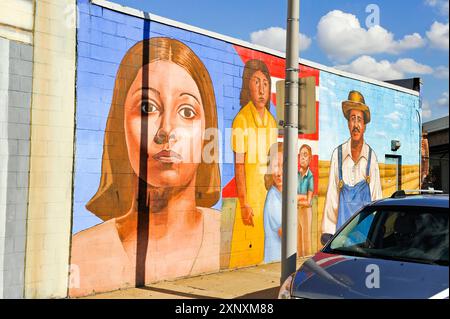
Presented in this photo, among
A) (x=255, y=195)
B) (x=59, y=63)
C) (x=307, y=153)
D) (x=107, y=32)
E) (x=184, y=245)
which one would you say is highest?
(x=107, y=32)

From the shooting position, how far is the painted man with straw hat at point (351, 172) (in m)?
12.6

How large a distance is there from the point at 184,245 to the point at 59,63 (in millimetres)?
3588

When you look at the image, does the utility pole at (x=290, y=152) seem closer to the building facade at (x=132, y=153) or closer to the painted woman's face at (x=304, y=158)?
the building facade at (x=132, y=153)

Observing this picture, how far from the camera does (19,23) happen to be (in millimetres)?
6637

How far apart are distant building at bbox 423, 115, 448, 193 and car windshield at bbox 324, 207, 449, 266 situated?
569 inches

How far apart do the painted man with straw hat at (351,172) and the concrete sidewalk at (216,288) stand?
365 centimetres

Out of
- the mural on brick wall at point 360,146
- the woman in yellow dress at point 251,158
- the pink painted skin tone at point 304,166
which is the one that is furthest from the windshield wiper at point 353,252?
the mural on brick wall at point 360,146

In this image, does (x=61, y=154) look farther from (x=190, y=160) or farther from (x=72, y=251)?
(x=190, y=160)

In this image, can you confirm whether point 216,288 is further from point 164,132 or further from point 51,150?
point 51,150

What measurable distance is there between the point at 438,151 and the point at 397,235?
24.5 m

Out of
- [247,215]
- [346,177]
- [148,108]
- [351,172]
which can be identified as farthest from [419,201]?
[351,172]

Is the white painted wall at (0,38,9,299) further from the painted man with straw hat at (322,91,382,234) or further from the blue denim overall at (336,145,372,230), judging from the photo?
the blue denim overall at (336,145,372,230)

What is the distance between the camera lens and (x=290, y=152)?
23.1ft

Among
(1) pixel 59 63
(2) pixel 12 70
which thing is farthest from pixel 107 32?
(2) pixel 12 70
